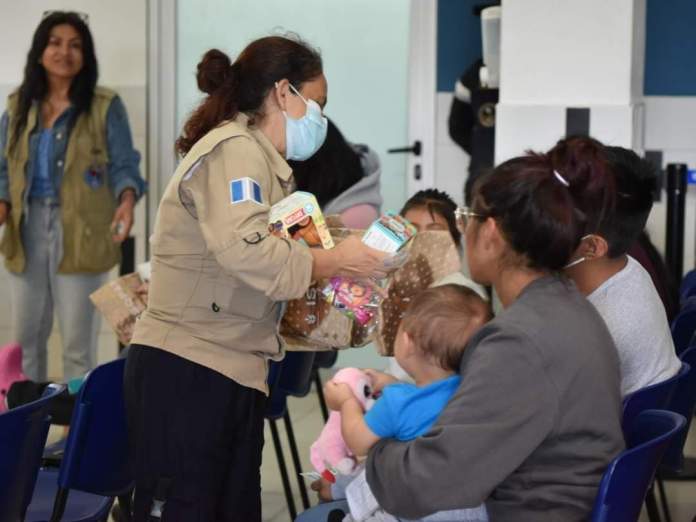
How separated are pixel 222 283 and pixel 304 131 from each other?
1.22ft

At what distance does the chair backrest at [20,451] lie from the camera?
78.0 inches

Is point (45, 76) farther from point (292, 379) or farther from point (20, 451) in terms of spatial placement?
point (20, 451)

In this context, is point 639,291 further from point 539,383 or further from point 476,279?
point 539,383

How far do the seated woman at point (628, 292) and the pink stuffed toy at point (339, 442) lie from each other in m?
0.52

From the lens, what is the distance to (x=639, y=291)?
2.28 meters

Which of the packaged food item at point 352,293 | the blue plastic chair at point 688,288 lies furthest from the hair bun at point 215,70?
the blue plastic chair at point 688,288

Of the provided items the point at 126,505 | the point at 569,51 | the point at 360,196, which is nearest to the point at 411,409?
the point at 126,505

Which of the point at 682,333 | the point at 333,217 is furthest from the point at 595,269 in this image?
the point at 682,333

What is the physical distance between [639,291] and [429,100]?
3682 millimetres

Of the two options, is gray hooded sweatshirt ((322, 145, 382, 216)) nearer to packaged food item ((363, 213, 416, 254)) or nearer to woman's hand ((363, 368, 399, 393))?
packaged food item ((363, 213, 416, 254))

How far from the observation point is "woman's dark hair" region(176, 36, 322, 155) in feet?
7.45

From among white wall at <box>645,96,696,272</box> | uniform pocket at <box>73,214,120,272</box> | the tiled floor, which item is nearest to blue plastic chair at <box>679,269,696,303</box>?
the tiled floor

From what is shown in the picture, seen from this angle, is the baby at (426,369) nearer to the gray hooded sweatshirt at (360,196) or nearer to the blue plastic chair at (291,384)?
the blue plastic chair at (291,384)

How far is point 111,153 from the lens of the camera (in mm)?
4961
